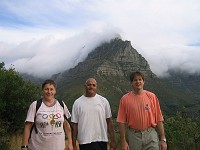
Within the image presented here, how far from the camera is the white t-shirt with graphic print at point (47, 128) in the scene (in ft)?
20.2

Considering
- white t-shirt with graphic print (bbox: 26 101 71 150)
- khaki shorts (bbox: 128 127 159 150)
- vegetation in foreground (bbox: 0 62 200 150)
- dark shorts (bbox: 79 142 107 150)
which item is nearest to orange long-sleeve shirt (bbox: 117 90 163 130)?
khaki shorts (bbox: 128 127 159 150)

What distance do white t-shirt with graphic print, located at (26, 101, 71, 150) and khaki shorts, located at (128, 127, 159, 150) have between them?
148 centimetres

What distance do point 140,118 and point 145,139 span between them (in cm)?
44

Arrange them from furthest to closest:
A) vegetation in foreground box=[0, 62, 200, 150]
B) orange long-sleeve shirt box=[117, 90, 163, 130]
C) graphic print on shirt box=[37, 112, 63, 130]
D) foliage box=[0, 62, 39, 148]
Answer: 1. foliage box=[0, 62, 39, 148]
2. vegetation in foreground box=[0, 62, 200, 150]
3. orange long-sleeve shirt box=[117, 90, 163, 130]
4. graphic print on shirt box=[37, 112, 63, 130]

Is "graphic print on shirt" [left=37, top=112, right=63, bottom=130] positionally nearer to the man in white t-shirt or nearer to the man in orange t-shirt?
the man in white t-shirt

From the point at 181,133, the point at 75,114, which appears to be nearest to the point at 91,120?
the point at 75,114

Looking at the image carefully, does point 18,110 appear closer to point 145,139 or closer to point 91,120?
point 91,120

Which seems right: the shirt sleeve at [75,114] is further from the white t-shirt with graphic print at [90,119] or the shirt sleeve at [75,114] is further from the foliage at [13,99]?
the foliage at [13,99]

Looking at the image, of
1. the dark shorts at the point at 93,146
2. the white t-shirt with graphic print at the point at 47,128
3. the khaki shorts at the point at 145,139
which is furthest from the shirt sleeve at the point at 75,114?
the khaki shorts at the point at 145,139

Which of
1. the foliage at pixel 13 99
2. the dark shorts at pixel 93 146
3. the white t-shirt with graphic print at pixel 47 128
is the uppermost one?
the foliage at pixel 13 99

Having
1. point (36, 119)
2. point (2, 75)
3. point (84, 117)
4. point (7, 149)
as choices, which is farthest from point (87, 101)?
point (2, 75)

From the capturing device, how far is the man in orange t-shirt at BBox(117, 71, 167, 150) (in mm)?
6426

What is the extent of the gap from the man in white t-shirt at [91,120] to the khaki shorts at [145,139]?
72cm

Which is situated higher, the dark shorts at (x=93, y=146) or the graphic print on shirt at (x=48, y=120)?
the graphic print on shirt at (x=48, y=120)
